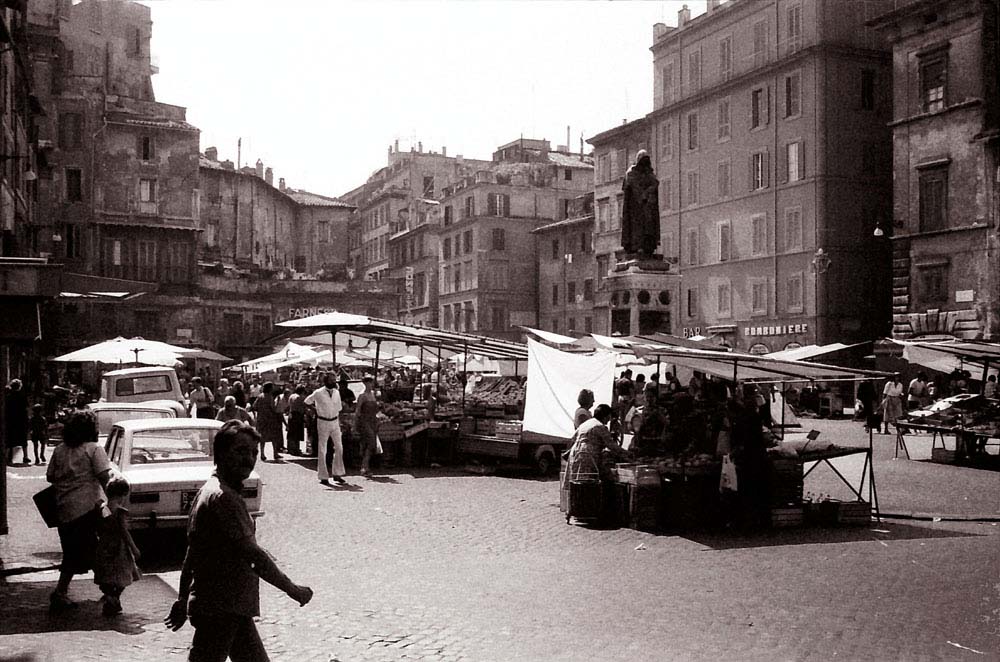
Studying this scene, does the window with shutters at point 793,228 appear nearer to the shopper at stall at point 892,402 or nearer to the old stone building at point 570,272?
the shopper at stall at point 892,402

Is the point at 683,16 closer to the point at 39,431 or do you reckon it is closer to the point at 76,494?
the point at 39,431

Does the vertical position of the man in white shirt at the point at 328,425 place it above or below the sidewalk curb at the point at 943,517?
above

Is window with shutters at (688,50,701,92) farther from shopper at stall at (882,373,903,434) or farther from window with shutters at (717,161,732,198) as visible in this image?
shopper at stall at (882,373,903,434)

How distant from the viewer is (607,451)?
12523mm

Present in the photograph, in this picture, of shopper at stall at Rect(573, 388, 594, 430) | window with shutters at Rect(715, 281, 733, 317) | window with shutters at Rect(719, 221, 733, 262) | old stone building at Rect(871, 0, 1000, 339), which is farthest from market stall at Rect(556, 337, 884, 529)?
window with shutters at Rect(719, 221, 733, 262)

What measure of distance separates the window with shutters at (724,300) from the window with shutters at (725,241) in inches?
48.0

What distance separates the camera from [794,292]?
1684 inches

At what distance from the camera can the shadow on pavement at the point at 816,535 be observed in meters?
11.2

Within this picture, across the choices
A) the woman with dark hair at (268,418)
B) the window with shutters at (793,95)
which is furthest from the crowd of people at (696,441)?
the window with shutters at (793,95)

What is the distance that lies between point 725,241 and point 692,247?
253 centimetres

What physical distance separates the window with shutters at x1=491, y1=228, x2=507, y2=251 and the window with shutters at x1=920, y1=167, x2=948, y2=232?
39.9m

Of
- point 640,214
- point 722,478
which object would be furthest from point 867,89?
point 722,478

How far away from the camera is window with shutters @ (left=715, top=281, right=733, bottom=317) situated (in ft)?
154

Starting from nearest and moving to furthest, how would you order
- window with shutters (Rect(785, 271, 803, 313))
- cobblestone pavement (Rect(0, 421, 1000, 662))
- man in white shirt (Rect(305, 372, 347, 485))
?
cobblestone pavement (Rect(0, 421, 1000, 662)), man in white shirt (Rect(305, 372, 347, 485)), window with shutters (Rect(785, 271, 803, 313))
